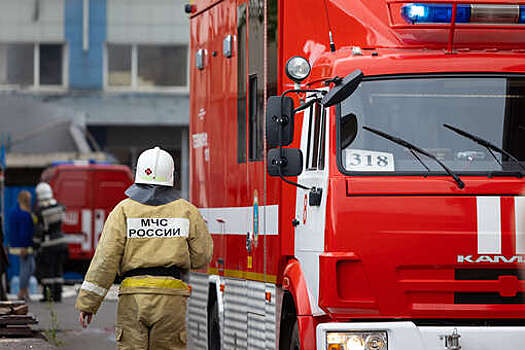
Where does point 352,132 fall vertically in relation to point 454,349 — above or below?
above

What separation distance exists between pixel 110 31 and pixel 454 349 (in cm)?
3587

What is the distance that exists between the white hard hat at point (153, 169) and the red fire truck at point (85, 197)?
18918mm

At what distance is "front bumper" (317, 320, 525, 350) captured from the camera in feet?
24.8

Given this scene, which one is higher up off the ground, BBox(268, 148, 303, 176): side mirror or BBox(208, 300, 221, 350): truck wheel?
Result: BBox(268, 148, 303, 176): side mirror

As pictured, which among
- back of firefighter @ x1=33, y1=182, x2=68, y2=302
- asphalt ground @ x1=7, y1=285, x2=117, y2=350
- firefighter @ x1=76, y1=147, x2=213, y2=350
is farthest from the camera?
back of firefighter @ x1=33, y1=182, x2=68, y2=302

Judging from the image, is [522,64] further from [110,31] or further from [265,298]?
[110,31]

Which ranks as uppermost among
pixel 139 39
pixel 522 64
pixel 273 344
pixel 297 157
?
pixel 139 39

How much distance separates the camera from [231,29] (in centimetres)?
1073

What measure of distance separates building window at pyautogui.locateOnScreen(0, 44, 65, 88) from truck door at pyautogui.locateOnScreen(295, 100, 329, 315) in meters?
34.8

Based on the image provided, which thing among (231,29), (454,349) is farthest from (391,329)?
(231,29)

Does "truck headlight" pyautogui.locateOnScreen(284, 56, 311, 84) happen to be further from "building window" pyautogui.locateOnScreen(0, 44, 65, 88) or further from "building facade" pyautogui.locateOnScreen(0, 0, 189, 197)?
"building window" pyautogui.locateOnScreen(0, 44, 65, 88)

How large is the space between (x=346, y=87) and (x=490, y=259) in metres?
1.30

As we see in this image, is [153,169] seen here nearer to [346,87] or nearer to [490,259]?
[346,87]

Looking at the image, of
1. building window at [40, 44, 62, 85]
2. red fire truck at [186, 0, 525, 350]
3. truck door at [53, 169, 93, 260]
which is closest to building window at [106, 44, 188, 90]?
building window at [40, 44, 62, 85]
